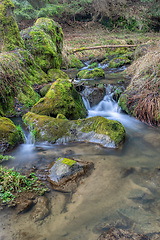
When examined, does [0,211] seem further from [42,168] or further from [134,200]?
[134,200]

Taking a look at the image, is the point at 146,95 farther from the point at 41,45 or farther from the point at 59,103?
the point at 41,45

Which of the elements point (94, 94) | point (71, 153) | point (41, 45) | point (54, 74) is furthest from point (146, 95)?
point (41, 45)

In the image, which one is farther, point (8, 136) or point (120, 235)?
point (8, 136)

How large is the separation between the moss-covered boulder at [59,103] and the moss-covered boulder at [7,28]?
3.56 meters

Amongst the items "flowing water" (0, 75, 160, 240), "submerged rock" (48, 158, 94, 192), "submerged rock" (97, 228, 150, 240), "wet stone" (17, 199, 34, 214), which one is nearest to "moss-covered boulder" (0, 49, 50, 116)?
"flowing water" (0, 75, 160, 240)

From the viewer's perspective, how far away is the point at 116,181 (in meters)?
3.48

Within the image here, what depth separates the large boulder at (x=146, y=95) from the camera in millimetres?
5887

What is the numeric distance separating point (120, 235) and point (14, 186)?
1.90 m

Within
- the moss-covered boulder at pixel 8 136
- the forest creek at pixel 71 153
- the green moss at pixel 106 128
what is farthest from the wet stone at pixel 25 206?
the green moss at pixel 106 128

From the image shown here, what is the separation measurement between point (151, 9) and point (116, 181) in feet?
96.8

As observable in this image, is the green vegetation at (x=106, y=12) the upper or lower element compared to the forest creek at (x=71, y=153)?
upper

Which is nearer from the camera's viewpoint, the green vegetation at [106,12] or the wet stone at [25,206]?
the wet stone at [25,206]

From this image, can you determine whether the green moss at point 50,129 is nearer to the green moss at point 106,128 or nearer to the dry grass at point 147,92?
the green moss at point 106,128

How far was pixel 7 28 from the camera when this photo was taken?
27.0 ft
